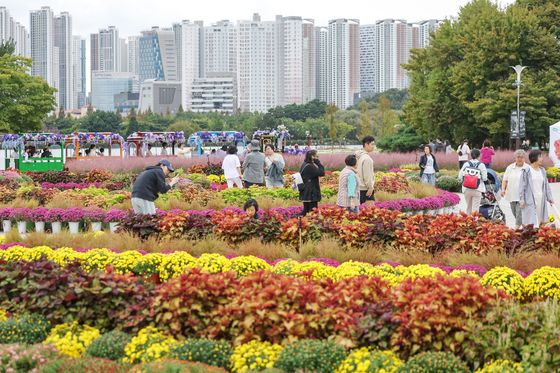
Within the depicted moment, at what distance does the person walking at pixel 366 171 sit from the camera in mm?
16391

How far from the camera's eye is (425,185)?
24016 mm

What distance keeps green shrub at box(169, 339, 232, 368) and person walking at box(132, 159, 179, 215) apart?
7542 millimetres

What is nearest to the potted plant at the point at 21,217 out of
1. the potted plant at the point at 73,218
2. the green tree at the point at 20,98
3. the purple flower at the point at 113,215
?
the potted plant at the point at 73,218

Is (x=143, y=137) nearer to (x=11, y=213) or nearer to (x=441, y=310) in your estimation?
(x=11, y=213)

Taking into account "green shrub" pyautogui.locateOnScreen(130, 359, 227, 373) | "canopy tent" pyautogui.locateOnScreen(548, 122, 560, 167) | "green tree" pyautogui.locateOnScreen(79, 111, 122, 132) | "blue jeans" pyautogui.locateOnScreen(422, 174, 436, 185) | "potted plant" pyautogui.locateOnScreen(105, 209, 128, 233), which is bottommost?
"green shrub" pyautogui.locateOnScreen(130, 359, 227, 373)

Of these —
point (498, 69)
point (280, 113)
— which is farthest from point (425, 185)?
point (280, 113)

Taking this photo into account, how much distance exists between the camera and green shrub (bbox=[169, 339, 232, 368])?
24.6 ft

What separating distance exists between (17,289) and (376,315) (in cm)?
349

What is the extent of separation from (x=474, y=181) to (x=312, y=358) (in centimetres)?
1080

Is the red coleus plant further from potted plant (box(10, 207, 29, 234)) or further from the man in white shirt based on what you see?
potted plant (box(10, 207, 29, 234))

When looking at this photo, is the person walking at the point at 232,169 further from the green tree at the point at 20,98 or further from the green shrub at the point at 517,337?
the green tree at the point at 20,98

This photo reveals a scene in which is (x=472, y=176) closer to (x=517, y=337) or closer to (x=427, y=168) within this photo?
(x=427, y=168)

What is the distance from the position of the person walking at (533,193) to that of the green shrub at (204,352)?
27.9 feet

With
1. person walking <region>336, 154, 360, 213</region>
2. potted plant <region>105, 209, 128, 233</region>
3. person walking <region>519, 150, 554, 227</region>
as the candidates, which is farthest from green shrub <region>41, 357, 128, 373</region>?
potted plant <region>105, 209, 128, 233</region>
